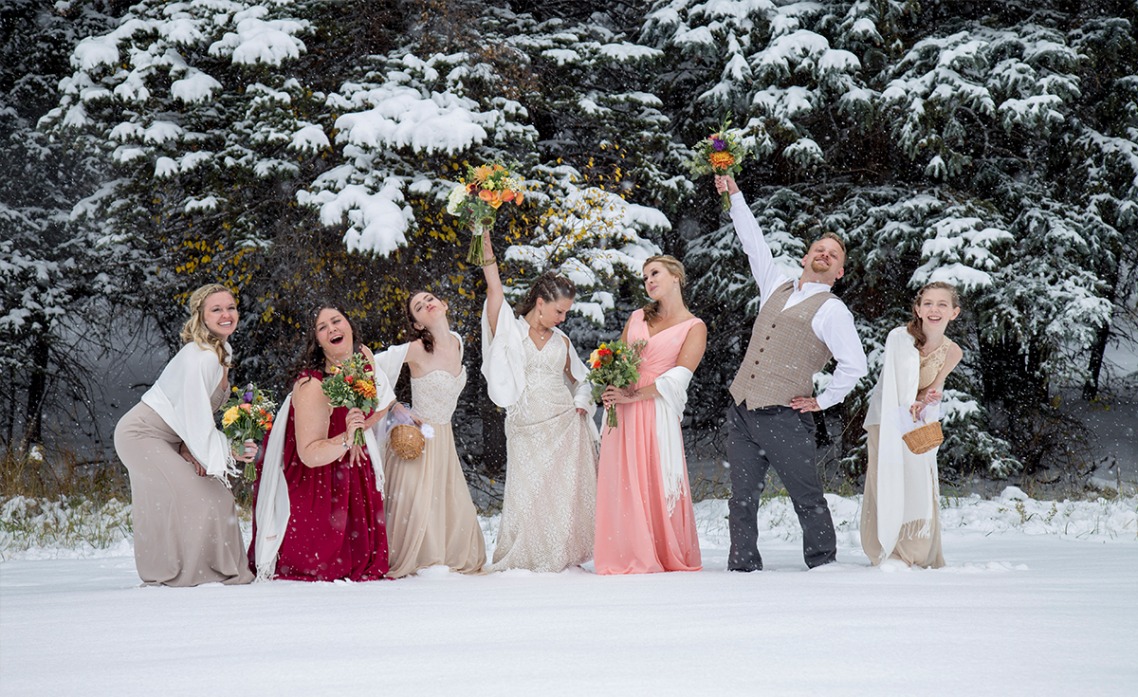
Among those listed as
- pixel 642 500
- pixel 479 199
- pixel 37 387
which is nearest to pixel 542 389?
pixel 642 500

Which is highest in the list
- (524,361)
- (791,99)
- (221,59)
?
(221,59)

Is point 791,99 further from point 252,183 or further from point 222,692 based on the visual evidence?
point 222,692

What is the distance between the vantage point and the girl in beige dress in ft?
21.4

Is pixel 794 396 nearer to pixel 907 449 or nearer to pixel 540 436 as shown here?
pixel 907 449

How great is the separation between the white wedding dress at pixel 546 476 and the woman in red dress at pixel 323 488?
75 centimetres

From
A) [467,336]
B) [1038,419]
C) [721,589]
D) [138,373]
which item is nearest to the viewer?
[721,589]

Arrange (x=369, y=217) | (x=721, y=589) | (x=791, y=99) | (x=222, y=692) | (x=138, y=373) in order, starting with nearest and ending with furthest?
(x=222, y=692) → (x=721, y=589) → (x=369, y=217) → (x=791, y=99) → (x=138, y=373)

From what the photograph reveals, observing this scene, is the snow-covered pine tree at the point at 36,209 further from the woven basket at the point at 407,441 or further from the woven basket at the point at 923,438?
the woven basket at the point at 923,438

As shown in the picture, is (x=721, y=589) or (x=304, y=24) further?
(x=304, y=24)

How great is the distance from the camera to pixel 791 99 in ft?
38.8

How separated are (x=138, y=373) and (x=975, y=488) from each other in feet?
63.9

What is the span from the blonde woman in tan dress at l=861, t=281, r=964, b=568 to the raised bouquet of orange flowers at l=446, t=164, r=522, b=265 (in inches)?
90.4

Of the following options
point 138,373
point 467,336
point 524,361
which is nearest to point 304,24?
point 467,336

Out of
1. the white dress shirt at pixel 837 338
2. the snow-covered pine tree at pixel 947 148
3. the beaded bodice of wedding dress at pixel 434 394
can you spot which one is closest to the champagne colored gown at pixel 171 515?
the beaded bodice of wedding dress at pixel 434 394
